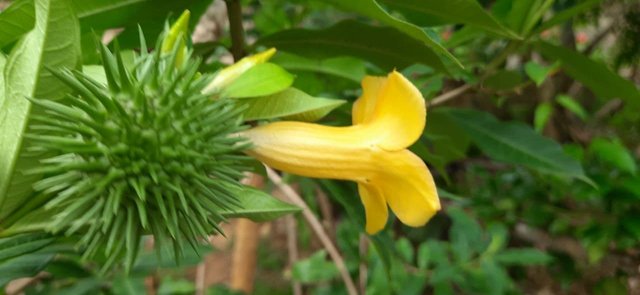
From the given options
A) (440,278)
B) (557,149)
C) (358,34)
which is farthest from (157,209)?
(440,278)

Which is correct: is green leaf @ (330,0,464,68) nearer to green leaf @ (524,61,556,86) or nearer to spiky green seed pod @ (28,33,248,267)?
spiky green seed pod @ (28,33,248,267)

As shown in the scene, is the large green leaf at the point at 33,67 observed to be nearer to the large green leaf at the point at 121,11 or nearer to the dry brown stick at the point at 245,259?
the large green leaf at the point at 121,11

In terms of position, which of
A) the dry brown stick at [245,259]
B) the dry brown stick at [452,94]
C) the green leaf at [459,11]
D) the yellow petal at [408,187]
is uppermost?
the green leaf at [459,11]

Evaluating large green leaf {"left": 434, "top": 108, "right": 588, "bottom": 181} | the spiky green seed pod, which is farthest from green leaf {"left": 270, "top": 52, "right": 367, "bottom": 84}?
the spiky green seed pod

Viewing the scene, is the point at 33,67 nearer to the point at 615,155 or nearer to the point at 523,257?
the point at 615,155

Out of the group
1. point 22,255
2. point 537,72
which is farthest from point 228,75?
point 537,72

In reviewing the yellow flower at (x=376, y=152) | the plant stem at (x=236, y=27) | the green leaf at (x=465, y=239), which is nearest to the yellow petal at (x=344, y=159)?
the yellow flower at (x=376, y=152)

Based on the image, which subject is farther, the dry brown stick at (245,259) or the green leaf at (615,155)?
the dry brown stick at (245,259)
